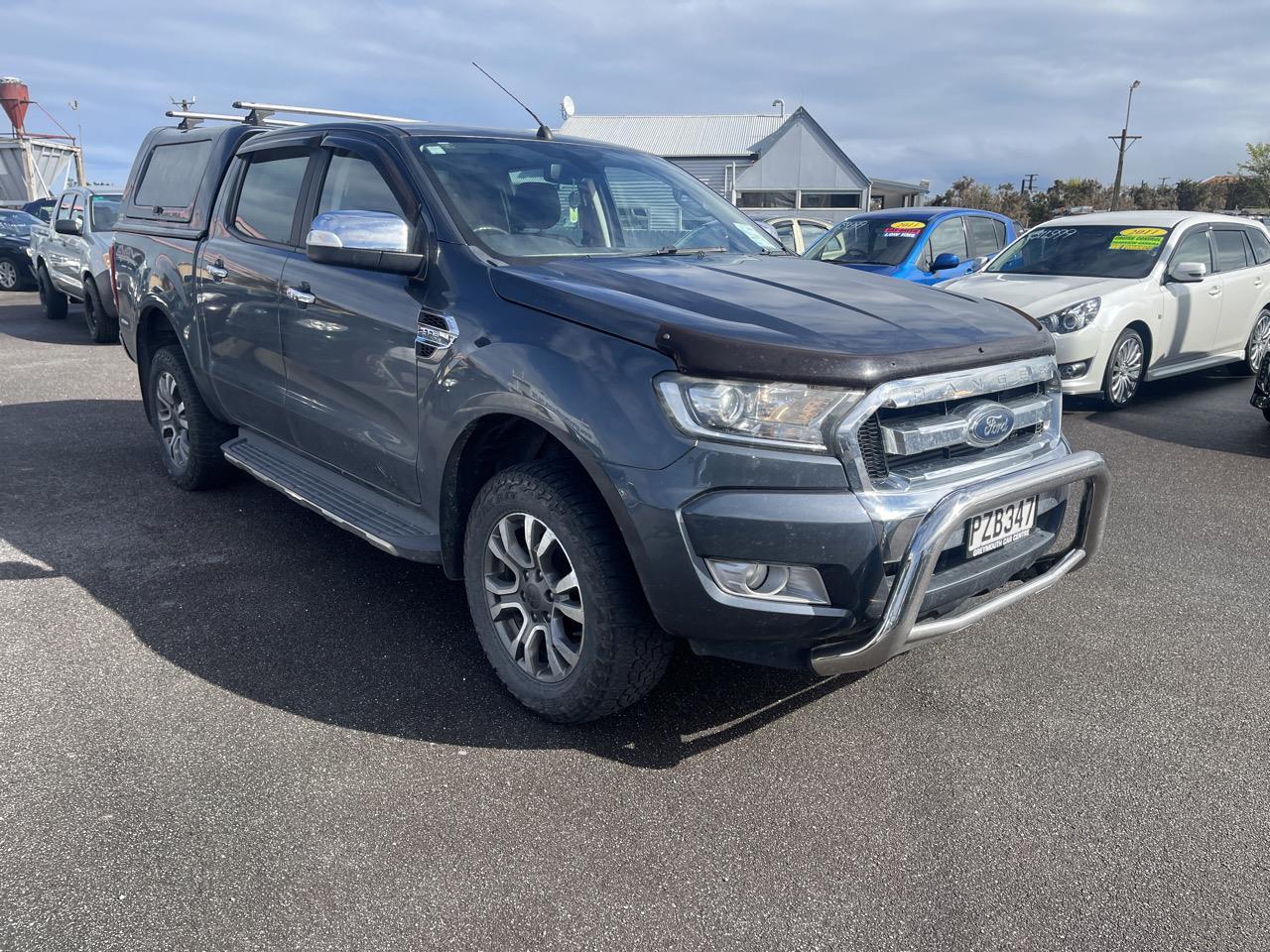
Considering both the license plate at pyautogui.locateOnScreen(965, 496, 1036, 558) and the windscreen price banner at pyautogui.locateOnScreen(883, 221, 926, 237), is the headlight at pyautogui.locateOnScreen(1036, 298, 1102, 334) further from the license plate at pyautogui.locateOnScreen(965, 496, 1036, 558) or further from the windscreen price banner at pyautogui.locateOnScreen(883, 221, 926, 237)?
the license plate at pyautogui.locateOnScreen(965, 496, 1036, 558)

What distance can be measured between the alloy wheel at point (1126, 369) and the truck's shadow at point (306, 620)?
5.64 meters

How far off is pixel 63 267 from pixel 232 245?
10.5 meters

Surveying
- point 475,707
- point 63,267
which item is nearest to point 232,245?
point 475,707

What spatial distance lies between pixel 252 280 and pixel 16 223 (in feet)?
57.8

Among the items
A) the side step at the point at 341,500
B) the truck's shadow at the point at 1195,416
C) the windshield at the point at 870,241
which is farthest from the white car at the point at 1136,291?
the side step at the point at 341,500

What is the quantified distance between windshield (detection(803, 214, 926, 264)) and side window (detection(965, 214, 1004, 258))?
1.11m

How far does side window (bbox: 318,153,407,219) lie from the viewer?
3.66m

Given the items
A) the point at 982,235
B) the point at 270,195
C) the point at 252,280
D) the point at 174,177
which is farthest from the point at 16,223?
the point at 252,280

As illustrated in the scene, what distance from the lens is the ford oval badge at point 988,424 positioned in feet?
9.18

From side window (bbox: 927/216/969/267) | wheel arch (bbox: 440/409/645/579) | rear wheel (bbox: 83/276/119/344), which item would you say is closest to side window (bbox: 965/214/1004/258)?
side window (bbox: 927/216/969/267)

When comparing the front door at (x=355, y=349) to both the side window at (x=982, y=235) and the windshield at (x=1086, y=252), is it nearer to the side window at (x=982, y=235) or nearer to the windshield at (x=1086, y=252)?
the windshield at (x=1086, y=252)

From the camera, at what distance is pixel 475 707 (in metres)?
3.22

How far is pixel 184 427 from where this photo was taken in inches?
214

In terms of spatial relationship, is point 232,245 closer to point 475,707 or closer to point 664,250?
point 664,250
